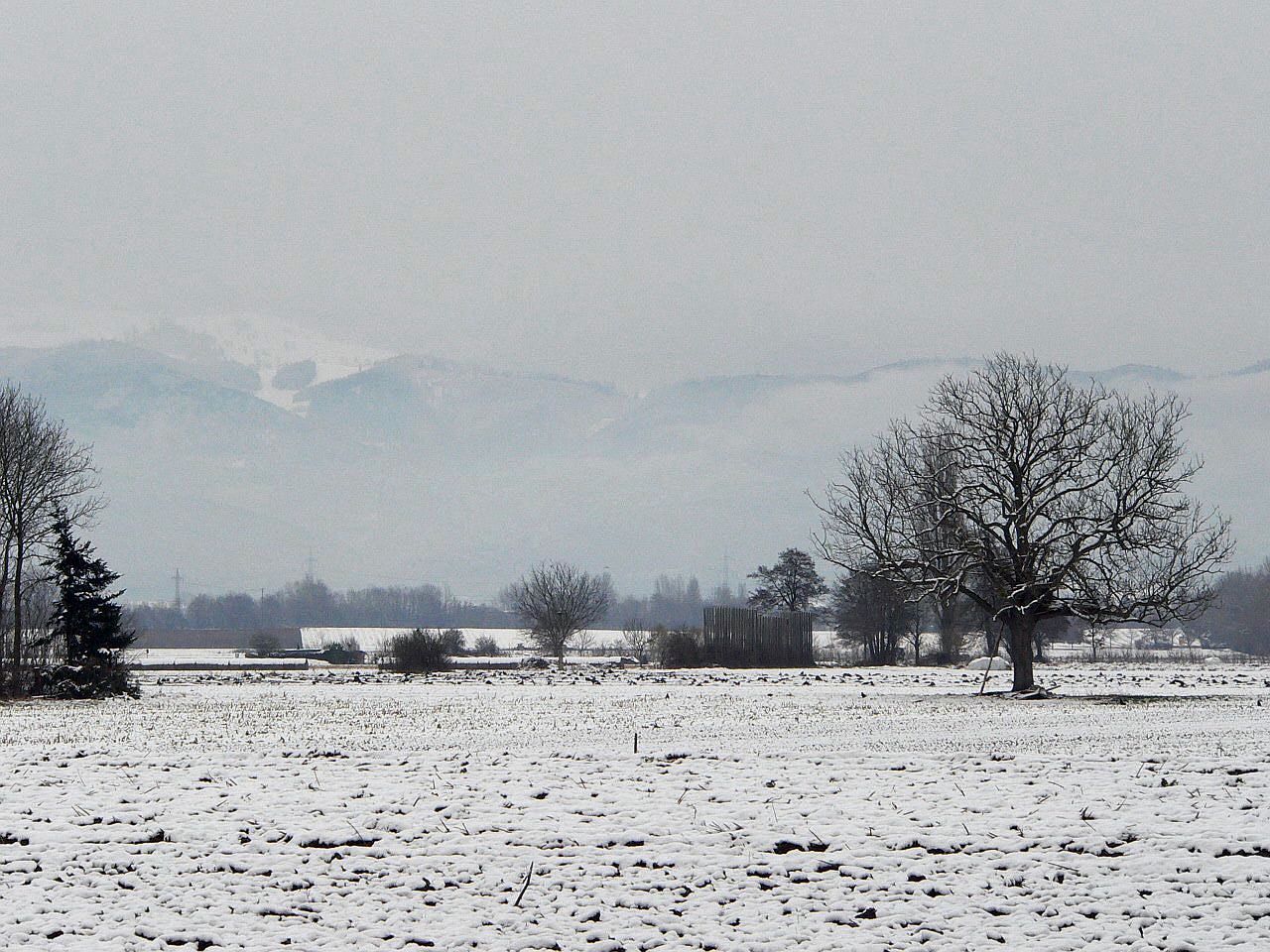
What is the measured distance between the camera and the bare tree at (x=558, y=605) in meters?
68.6

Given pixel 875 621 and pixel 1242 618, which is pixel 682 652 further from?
pixel 1242 618

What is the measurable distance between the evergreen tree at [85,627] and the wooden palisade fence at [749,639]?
87.7 feet

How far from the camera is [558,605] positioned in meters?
70.0

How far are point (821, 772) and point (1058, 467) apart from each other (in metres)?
19.6

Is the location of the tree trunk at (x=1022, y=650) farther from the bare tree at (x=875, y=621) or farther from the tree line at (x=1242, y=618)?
the tree line at (x=1242, y=618)

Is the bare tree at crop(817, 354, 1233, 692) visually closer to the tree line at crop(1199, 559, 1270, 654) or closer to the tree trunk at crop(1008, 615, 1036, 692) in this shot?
→ the tree trunk at crop(1008, 615, 1036, 692)

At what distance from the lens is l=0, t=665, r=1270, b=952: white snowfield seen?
8625 millimetres

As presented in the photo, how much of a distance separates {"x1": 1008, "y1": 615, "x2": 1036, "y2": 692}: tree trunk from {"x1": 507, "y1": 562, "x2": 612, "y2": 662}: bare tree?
3525 cm

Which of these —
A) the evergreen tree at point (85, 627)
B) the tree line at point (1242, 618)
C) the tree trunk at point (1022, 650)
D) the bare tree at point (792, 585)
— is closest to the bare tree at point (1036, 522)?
the tree trunk at point (1022, 650)

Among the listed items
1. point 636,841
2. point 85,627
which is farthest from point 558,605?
point 636,841

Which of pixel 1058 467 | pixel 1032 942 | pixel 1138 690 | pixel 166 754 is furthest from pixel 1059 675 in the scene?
pixel 1032 942

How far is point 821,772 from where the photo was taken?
564 inches

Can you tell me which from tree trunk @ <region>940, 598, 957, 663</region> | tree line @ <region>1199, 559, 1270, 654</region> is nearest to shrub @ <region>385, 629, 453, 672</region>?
tree trunk @ <region>940, 598, 957, 663</region>

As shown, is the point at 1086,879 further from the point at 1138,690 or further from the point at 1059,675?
the point at 1059,675
